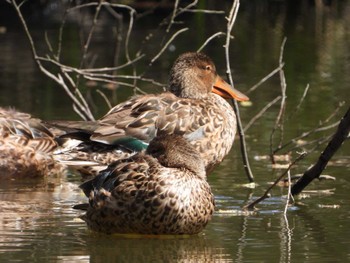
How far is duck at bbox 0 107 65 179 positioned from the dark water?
0.16 metres

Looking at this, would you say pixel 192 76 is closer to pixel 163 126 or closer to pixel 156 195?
pixel 163 126

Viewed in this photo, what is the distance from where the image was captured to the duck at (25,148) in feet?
34.4

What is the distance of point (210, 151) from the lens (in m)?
9.20

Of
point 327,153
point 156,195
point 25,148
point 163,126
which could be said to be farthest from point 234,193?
point 25,148

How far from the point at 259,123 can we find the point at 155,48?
794cm

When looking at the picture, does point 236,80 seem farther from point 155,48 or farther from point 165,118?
point 165,118

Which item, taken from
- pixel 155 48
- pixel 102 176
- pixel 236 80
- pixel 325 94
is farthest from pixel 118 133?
pixel 155 48

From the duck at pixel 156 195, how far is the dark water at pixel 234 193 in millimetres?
116

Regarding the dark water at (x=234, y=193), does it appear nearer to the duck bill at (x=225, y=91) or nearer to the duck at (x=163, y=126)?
the duck at (x=163, y=126)

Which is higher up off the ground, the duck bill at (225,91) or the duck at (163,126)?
the duck bill at (225,91)

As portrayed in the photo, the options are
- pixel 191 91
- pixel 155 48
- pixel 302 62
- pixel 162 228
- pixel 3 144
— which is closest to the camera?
pixel 162 228

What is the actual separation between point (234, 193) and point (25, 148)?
2.36m

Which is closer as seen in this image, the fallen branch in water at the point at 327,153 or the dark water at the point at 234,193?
the dark water at the point at 234,193

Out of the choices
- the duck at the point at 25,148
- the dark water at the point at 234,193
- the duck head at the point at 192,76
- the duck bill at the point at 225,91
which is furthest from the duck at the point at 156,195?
the duck at the point at 25,148
